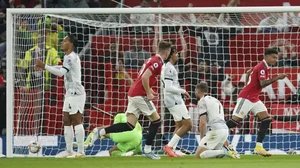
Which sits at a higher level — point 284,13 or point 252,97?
point 284,13

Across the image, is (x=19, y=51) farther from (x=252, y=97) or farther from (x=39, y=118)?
(x=252, y=97)

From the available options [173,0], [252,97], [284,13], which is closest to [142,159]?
[252,97]

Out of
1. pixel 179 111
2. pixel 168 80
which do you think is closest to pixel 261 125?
pixel 179 111

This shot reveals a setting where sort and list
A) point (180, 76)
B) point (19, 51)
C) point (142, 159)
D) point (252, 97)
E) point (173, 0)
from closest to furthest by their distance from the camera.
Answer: point (142, 159) → point (252, 97) → point (19, 51) → point (180, 76) → point (173, 0)

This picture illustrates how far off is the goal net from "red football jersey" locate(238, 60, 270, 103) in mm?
1545

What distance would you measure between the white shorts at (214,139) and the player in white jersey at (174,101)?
42.1 inches

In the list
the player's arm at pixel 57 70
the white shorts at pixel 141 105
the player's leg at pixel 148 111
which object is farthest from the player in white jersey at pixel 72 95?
the player's leg at pixel 148 111

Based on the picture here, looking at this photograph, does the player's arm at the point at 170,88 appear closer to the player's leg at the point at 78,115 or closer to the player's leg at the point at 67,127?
the player's leg at the point at 78,115

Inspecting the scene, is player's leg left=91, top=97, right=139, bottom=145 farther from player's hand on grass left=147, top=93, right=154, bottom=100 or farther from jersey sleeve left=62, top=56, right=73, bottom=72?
jersey sleeve left=62, top=56, right=73, bottom=72

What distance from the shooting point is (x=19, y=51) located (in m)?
19.2

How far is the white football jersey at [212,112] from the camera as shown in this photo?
16266mm

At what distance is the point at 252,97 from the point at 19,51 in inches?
196

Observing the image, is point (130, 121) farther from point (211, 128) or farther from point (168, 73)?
point (168, 73)

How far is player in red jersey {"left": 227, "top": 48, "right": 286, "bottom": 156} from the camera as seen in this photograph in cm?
1720
